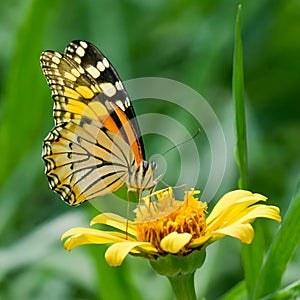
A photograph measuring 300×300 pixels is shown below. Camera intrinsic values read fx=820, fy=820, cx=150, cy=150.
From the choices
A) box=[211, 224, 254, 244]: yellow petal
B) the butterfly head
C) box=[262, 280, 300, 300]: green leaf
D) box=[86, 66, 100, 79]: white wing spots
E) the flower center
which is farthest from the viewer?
box=[86, 66, 100, 79]: white wing spots

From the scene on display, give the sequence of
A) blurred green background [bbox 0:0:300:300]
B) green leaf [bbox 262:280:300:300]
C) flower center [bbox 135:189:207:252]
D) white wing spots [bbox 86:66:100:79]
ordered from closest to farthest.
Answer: green leaf [bbox 262:280:300:300]
flower center [bbox 135:189:207:252]
white wing spots [bbox 86:66:100:79]
blurred green background [bbox 0:0:300:300]

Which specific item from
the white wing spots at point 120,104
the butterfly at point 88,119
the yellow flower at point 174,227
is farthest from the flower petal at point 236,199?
the white wing spots at point 120,104

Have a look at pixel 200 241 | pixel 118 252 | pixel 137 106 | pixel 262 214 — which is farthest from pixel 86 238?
pixel 137 106

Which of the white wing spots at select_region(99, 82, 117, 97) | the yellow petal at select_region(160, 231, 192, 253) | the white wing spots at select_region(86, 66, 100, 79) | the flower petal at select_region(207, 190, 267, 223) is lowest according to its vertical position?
the yellow petal at select_region(160, 231, 192, 253)

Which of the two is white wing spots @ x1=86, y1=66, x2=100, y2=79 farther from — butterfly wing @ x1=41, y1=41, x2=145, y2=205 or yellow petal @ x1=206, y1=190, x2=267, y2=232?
yellow petal @ x1=206, y1=190, x2=267, y2=232

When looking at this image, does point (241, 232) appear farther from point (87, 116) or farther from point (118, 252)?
point (87, 116)

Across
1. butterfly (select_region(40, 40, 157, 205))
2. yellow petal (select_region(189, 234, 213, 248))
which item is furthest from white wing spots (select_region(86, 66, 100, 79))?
yellow petal (select_region(189, 234, 213, 248))

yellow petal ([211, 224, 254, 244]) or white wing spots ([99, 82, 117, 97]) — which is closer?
yellow petal ([211, 224, 254, 244])
